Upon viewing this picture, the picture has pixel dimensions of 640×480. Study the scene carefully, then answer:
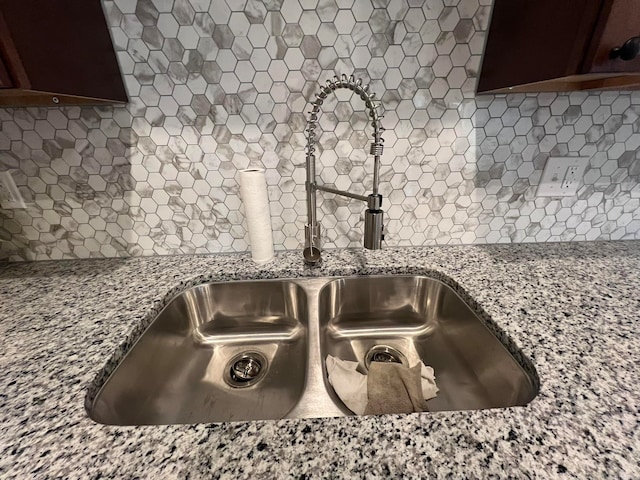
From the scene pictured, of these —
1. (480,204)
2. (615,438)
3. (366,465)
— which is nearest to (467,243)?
(480,204)

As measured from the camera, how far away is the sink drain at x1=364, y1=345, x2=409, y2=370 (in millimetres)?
826

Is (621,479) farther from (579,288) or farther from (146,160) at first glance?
(146,160)

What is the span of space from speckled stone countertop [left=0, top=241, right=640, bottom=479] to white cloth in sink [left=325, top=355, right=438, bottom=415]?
0.22m

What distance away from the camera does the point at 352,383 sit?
0.69 metres

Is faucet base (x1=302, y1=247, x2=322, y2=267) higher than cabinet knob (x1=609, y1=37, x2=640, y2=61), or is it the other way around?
cabinet knob (x1=609, y1=37, x2=640, y2=61)

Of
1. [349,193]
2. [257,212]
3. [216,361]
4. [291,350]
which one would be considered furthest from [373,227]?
[216,361]

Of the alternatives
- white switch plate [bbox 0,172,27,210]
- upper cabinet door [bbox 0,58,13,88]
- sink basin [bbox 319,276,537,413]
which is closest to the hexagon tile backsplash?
white switch plate [bbox 0,172,27,210]

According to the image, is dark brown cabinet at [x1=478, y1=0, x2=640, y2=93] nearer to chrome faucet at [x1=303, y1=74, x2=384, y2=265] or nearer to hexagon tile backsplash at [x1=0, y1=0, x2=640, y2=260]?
hexagon tile backsplash at [x1=0, y1=0, x2=640, y2=260]

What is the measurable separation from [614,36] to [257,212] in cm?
79

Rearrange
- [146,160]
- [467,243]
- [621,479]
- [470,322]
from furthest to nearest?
1. [467,243]
2. [146,160]
3. [470,322]
4. [621,479]

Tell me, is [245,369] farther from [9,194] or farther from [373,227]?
[9,194]

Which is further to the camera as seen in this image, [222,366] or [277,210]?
Result: [277,210]

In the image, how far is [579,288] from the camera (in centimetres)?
74

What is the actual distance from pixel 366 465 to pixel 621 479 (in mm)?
323
